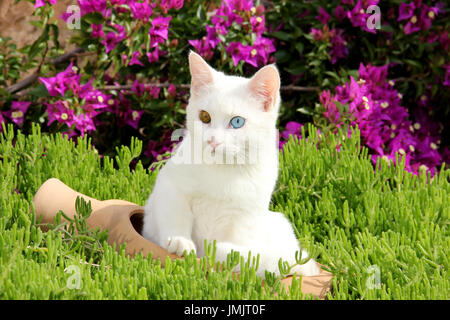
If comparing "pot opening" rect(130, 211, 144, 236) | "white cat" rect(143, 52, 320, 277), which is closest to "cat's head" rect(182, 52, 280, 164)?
"white cat" rect(143, 52, 320, 277)

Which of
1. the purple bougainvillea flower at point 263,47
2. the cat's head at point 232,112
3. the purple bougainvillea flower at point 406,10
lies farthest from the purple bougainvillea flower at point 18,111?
the purple bougainvillea flower at point 406,10

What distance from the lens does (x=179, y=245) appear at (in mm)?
1529

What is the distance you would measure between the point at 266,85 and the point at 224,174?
25 centimetres

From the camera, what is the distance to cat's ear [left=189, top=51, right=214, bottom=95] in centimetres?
158

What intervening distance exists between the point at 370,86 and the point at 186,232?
72.2 inches

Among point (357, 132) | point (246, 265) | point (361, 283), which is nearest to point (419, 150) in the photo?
point (357, 132)

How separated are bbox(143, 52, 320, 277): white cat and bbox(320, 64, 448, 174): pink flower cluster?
1.19m

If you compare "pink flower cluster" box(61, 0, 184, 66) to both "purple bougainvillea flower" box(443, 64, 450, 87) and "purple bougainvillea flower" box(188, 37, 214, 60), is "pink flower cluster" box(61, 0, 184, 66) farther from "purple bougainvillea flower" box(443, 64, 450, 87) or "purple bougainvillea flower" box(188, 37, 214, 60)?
"purple bougainvillea flower" box(443, 64, 450, 87)

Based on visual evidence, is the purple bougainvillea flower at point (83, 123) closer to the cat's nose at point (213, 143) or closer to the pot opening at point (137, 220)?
the pot opening at point (137, 220)

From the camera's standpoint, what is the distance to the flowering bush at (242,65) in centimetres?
278

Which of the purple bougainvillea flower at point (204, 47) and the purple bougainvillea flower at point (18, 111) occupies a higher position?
the purple bougainvillea flower at point (204, 47)

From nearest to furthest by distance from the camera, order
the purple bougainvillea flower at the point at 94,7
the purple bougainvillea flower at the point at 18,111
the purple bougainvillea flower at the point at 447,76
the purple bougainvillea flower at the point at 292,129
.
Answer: the purple bougainvillea flower at the point at 94,7 → the purple bougainvillea flower at the point at 18,111 → the purple bougainvillea flower at the point at 292,129 → the purple bougainvillea flower at the point at 447,76
